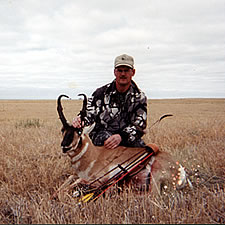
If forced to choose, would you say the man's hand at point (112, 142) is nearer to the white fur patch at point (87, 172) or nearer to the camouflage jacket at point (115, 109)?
the white fur patch at point (87, 172)

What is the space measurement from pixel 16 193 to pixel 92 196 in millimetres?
1287

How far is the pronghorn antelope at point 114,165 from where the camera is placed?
10.8ft

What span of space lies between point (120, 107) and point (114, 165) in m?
1.58

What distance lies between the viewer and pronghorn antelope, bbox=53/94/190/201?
329 centimetres

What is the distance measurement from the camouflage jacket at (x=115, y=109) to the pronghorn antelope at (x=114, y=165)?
106 centimetres

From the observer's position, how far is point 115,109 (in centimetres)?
471

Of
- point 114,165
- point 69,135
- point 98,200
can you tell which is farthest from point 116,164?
point 69,135

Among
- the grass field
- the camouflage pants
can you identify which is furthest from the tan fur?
the camouflage pants

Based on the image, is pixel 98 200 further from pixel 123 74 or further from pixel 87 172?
pixel 123 74

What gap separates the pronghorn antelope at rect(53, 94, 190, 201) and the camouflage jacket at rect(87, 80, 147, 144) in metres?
1.06

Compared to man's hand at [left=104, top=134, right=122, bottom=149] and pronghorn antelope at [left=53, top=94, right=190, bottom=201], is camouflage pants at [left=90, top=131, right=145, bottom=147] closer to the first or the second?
man's hand at [left=104, top=134, right=122, bottom=149]

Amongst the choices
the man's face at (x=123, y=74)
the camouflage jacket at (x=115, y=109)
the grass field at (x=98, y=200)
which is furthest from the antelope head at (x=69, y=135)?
the man's face at (x=123, y=74)

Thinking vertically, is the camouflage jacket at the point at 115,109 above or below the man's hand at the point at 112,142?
above

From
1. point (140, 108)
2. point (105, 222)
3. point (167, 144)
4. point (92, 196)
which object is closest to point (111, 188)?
point (92, 196)
